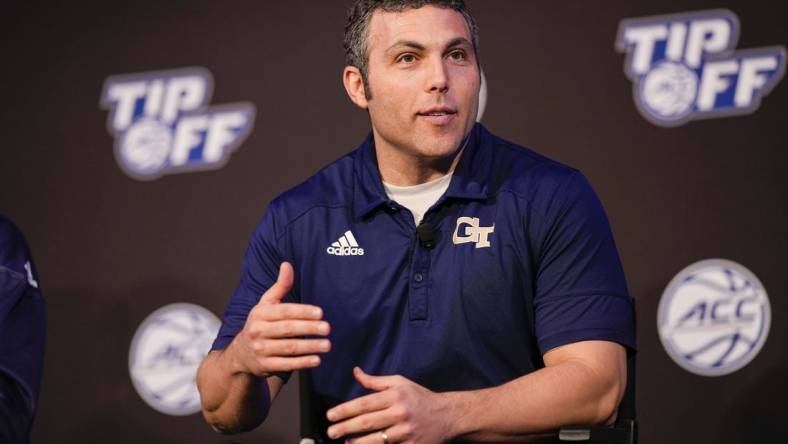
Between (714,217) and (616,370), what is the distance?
4.03 feet

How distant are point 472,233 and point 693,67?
1244mm

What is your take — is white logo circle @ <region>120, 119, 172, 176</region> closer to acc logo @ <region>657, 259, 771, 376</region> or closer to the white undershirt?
the white undershirt

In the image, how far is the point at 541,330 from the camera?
190 centimetres

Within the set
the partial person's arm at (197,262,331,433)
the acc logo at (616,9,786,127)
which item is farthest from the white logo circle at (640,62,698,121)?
the partial person's arm at (197,262,331,433)

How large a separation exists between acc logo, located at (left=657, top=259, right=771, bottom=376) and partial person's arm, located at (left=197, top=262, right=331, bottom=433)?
1.31 metres

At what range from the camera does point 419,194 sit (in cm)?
213

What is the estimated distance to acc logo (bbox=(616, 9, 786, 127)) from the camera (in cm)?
286

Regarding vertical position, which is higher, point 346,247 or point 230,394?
point 346,247

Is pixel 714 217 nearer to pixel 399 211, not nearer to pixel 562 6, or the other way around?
pixel 562 6

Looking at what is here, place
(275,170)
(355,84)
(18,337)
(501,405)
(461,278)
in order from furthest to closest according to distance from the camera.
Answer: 1. (275,170)
2. (355,84)
3. (461,278)
4. (18,337)
5. (501,405)

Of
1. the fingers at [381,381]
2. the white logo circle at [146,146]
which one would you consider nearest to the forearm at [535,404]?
the fingers at [381,381]

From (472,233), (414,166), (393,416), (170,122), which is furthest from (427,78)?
(170,122)

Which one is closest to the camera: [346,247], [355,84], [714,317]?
[346,247]

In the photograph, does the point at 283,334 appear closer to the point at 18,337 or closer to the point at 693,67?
the point at 18,337
